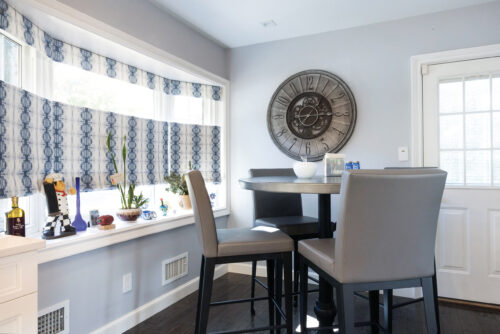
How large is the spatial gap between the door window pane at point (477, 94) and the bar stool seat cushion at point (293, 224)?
162 centimetres

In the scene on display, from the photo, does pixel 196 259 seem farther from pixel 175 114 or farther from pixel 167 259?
pixel 175 114

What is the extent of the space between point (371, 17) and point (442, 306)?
2.46 metres

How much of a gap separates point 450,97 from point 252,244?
2.18 m

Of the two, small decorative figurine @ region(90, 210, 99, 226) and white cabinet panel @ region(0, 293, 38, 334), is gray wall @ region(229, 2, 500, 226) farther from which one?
white cabinet panel @ region(0, 293, 38, 334)

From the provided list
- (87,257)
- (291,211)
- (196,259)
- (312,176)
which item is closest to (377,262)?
(312,176)

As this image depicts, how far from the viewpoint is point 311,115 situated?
10.0 ft

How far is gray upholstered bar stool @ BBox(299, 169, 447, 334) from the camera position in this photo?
4.18ft

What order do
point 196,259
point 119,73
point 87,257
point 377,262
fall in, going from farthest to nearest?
point 196,259, point 119,73, point 87,257, point 377,262

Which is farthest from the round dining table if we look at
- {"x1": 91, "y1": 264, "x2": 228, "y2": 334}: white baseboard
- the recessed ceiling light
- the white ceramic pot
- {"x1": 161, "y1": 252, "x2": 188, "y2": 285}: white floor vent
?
the recessed ceiling light

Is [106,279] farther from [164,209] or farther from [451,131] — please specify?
[451,131]

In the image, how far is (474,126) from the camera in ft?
8.58

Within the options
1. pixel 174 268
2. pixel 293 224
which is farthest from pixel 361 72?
pixel 174 268

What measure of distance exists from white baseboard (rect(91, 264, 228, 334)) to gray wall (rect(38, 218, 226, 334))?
30 millimetres

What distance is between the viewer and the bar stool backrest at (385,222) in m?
1.27
